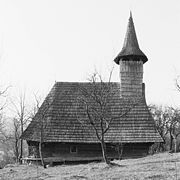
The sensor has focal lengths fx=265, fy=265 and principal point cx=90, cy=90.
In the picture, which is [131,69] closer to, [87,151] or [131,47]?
[131,47]

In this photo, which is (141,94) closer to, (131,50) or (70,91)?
(131,50)

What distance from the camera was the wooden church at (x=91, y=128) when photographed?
2050cm

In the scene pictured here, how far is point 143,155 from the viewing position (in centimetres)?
2112

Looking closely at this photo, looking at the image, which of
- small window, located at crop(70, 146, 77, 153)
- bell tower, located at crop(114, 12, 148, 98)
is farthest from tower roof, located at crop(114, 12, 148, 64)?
small window, located at crop(70, 146, 77, 153)

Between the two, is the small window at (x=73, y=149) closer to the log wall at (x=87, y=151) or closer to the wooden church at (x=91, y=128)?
the wooden church at (x=91, y=128)

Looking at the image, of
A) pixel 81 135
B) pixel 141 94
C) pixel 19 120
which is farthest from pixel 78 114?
pixel 19 120

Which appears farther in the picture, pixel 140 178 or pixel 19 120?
pixel 19 120

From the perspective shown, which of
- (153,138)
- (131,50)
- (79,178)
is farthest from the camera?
(131,50)

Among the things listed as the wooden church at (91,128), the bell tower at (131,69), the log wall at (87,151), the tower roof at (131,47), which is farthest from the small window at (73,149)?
the tower roof at (131,47)

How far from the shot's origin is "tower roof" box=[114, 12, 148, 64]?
2352 cm

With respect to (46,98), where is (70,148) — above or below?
below

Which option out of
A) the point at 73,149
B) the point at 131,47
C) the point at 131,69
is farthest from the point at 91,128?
the point at 131,47

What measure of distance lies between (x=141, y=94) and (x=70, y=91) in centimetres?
627

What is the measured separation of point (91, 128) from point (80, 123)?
3.24 ft
